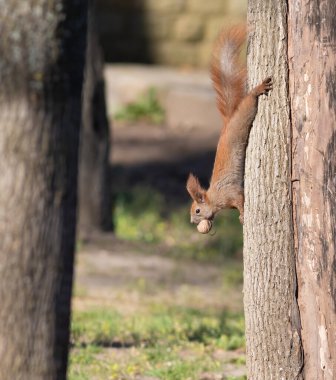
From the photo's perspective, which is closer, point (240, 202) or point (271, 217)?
point (271, 217)

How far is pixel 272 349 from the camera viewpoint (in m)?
4.70

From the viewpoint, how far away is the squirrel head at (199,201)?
20.1 feet

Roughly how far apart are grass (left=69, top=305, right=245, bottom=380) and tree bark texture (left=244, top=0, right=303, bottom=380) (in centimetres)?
115

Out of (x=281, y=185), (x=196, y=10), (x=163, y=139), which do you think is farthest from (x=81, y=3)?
(x=196, y=10)

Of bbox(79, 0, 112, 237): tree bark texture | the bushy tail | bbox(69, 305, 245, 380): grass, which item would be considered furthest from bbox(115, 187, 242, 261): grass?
the bushy tail

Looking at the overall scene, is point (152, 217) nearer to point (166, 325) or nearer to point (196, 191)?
point (166, 325)

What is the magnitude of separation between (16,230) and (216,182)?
6.47ft

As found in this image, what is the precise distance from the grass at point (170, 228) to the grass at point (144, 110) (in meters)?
2.32

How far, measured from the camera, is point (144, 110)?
14.4 meters

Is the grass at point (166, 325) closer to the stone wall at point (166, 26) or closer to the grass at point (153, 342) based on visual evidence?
the grass at point (153, 342)

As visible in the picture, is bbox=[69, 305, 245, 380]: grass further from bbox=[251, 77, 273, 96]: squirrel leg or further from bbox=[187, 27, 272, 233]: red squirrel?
bbox=[251, 77, 273, 96]: squirrel leg

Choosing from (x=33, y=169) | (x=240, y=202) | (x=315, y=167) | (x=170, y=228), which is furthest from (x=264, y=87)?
(x=170, y=228)

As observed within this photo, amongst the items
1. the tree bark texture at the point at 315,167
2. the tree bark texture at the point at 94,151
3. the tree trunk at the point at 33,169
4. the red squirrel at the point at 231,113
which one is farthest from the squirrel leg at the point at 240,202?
the tree bark texture at the point at 94,151

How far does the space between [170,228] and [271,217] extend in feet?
22.5
